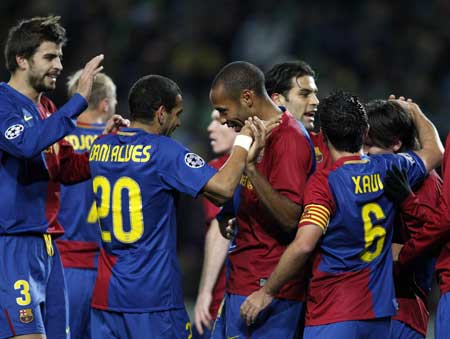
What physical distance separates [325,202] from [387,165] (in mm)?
496

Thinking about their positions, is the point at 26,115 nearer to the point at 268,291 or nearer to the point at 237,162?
the point at 237,162

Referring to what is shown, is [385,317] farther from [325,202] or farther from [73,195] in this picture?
[73,195]

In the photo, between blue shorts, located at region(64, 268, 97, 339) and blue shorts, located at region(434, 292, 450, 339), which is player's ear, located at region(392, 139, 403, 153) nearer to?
blue shorts, located at region(434, 292, 450, 339)

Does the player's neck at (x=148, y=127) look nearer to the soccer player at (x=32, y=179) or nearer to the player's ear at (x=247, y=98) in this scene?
the soccer player at (x=32, y=179)

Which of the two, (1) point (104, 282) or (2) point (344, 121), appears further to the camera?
(1) point (104, 282)

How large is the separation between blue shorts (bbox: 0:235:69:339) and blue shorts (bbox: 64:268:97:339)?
3.54 ft

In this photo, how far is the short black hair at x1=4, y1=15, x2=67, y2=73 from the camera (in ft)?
19.7

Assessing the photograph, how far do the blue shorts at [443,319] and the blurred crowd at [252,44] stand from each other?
7.18 metres

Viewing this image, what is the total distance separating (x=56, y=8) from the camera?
14523 mm

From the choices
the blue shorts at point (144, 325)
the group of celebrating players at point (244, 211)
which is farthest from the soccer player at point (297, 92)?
the blue shorts at point (144, 325)

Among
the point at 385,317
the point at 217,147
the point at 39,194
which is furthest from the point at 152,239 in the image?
the point at 217,147

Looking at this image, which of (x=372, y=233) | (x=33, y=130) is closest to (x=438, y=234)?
(x=372, y=233)

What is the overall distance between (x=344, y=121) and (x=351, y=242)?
698mm

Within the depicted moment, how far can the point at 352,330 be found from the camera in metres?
5.17
